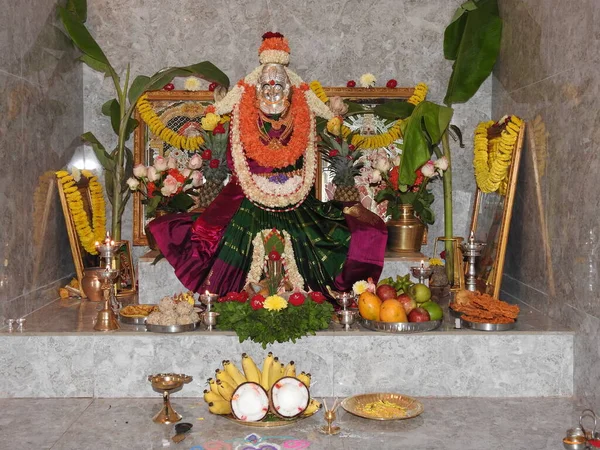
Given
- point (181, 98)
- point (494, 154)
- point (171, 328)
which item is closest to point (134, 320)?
Answer: point (171, 328)

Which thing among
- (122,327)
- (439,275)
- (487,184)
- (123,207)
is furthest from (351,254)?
(123,207)

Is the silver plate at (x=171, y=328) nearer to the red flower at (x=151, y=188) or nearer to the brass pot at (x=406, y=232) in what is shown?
the red flower at (x=151, y=188)

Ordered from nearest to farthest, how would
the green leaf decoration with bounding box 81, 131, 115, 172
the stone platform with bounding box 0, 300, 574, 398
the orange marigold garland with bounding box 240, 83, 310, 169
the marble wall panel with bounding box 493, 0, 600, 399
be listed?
the marble wall panel with bounding box 493, 0, 600, 399 → the stone platform with bounding box 0, 300, 574, 398 → the orange marigold garland with bounding box 240, 83, 310, 169 → the green leaf decoration with bounding box 81, 131, 115, 172

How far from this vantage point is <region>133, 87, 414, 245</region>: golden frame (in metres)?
7.90

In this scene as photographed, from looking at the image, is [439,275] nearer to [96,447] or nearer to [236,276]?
[236,276]

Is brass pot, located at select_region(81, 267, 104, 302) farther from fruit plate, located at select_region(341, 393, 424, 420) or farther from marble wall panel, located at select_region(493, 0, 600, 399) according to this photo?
marble wall panel, located at select_region(493, 0, 600, 399)

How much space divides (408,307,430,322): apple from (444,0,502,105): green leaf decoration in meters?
2.67

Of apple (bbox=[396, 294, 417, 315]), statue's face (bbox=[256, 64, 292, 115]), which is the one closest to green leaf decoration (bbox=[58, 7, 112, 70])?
statue's face (bbox=[256, 64, 292, 115])

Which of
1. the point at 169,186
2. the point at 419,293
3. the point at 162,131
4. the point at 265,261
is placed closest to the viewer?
the point at 419,293

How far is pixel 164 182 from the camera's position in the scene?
23.1ft

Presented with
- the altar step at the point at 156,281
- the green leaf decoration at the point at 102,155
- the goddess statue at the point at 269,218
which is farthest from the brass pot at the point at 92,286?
the green leaf decoration at the point at 102,155

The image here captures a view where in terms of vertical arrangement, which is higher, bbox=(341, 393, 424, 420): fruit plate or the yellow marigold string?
the yellow marigold string

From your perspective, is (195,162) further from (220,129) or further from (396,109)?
(396,109)

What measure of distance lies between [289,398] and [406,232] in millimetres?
3106
